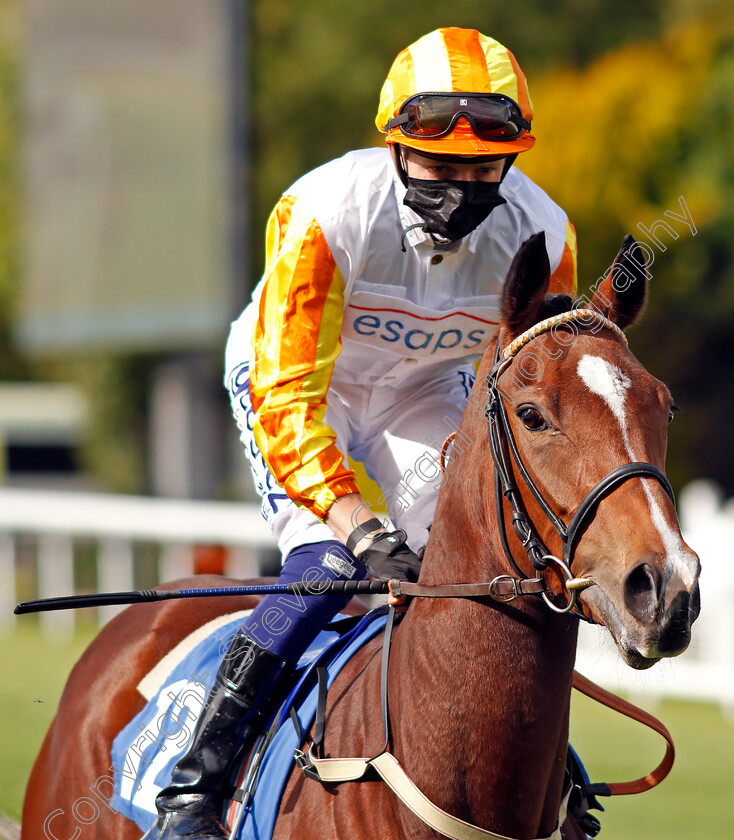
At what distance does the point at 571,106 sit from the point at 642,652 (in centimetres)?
1134

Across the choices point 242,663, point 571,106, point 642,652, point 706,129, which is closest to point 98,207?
point 571,106

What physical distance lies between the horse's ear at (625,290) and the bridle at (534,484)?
0.06 meters

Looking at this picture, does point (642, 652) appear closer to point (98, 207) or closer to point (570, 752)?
point (570, 752)

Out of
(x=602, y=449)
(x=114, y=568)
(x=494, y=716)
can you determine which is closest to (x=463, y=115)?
(x=602, y=449)

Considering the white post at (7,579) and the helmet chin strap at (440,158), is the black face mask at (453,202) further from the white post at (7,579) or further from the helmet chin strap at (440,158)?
the white post at (7,579)

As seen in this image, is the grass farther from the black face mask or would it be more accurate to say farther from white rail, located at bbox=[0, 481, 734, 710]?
the black face mask

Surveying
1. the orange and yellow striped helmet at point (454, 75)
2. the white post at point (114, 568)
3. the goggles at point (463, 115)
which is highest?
the orange and yellow striped helmet at point (454, 75)

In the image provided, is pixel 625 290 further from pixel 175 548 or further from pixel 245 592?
pixel 175 548

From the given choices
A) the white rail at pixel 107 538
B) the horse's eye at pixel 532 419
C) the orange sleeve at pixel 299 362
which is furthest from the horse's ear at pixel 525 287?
the white rail at pixel 107 538

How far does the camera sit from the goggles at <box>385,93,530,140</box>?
2.57 m

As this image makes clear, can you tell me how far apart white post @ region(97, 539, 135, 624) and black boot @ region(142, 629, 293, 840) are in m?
7.20

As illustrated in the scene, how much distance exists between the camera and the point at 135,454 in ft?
60.4

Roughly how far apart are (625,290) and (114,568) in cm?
813

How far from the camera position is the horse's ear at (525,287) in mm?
2170
